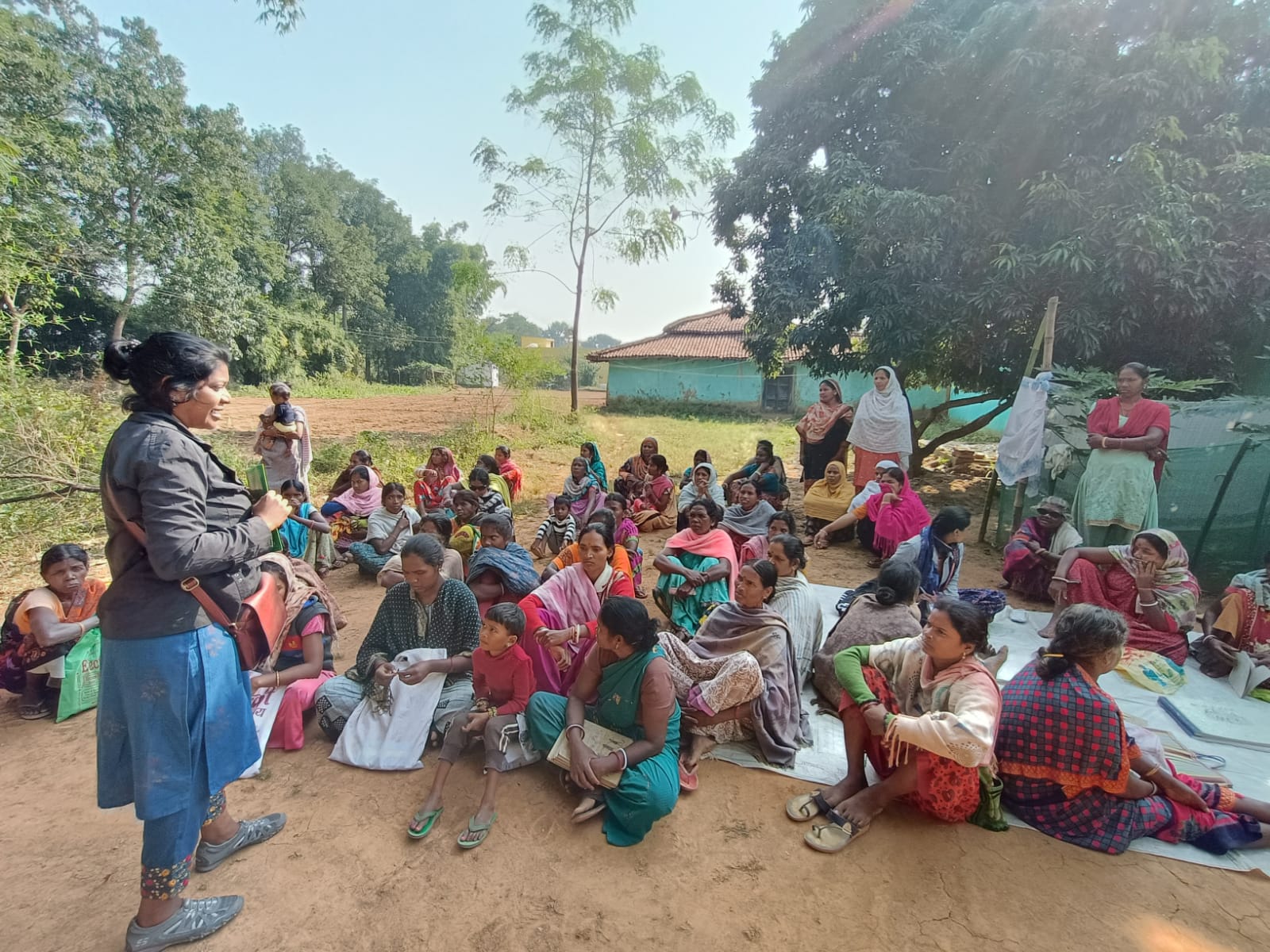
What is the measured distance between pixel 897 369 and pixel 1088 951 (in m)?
8.39

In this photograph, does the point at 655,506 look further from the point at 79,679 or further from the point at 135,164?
the point at 135,164

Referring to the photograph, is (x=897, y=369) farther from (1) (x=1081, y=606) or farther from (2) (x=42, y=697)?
(2) (x=42, y=697)

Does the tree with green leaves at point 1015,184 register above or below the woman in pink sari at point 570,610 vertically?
above

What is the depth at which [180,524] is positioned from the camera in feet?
5.46

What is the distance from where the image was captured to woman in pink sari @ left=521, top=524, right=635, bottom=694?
328 centimetres

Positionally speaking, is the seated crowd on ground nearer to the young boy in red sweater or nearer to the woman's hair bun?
the young boy in red sweater

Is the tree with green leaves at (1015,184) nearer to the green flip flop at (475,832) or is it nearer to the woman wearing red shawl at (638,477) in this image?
the woman wearing red shawl at (638,477)

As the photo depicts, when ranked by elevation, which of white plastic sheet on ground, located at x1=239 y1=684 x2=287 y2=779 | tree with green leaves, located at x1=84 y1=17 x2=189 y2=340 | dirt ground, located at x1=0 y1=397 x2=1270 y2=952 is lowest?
dirt ground, located at x1=0 y1=397 x2=1270 y2=952

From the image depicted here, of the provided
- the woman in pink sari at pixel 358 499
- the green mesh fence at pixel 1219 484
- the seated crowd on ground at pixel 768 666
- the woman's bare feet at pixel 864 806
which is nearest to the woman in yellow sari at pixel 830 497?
the seated crowd on ground at pixel 768 666

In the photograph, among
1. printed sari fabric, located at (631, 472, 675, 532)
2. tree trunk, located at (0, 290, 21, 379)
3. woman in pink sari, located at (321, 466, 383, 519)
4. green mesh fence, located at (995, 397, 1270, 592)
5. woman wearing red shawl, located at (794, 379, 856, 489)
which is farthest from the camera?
woman wearing red shawl, located at (794, 379, 856, 489)

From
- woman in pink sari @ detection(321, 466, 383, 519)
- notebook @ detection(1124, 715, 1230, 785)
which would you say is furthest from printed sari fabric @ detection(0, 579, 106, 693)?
notebook @ detection(1124, 715, 1230, 785)

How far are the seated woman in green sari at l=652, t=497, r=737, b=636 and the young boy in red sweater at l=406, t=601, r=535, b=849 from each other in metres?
1.55

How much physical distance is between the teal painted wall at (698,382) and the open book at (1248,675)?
17913 millimetres

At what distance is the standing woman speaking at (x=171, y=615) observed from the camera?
1.66 meters
